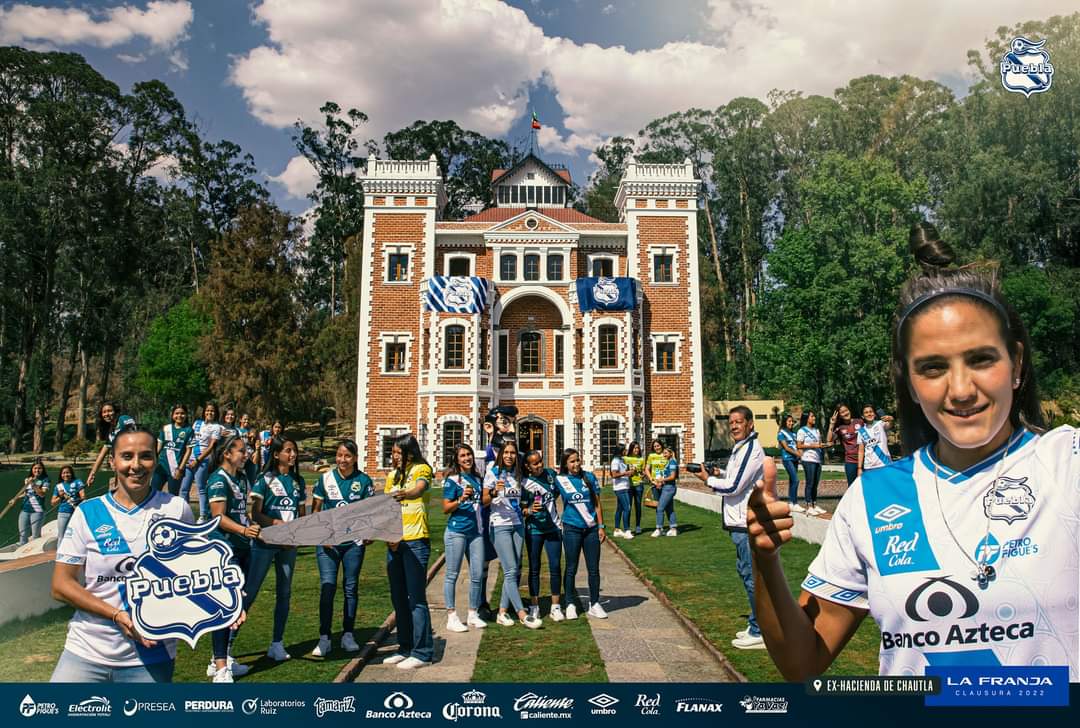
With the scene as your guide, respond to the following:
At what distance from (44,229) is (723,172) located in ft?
39.0

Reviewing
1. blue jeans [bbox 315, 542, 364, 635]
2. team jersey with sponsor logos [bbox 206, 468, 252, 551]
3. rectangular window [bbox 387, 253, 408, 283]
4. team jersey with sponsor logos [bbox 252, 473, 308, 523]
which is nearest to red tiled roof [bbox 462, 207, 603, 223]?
rectangular window [bbox 387, 253, 408, 283]

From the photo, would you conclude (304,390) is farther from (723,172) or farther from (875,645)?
(875,645)

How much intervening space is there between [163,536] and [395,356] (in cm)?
2674

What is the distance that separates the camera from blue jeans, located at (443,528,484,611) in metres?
6.57

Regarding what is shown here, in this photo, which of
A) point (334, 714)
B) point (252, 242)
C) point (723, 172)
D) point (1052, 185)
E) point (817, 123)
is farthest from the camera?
point (252, 242)

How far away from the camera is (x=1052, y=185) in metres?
9.50

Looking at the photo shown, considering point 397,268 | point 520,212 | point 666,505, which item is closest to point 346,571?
point 666,505

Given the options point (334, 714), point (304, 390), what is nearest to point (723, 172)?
point (334, 714)

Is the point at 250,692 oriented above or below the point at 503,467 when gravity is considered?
below

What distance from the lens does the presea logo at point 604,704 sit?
297cm

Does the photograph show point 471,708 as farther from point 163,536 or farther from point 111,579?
point 111,579

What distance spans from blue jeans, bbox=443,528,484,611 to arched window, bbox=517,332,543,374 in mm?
23891

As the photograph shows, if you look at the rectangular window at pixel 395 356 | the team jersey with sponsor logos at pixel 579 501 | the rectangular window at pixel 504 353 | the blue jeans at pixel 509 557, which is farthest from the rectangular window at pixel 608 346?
the blue jeans at pixel 509 557

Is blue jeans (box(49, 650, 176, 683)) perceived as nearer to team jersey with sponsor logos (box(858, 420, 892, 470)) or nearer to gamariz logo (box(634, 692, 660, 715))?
gamariz logo (box(634, 692, 660, 715))
